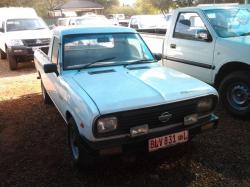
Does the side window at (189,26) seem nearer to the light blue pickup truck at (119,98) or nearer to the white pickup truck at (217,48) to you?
the white pickup truck at (217,48)

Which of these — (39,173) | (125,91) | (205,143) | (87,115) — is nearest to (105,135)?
(87,115)

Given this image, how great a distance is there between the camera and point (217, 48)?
5324mm

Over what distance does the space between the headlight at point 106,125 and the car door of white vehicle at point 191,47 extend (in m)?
2.95

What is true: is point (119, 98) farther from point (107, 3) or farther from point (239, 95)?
point (107, 3)

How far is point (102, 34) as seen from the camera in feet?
15.7

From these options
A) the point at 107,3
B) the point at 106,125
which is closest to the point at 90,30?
the point at 106,125

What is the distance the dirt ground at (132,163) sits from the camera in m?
3.59

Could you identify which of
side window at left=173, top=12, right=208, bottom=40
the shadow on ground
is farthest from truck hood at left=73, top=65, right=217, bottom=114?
side window at left=173, top=12, right=208, bottom=40

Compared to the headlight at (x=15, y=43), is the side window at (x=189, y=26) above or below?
above

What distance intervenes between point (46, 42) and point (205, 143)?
8152 mm

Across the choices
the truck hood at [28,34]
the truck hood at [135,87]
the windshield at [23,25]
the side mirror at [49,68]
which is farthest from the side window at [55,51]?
the windshield at [23,25]

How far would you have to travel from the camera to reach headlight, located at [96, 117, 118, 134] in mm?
3170

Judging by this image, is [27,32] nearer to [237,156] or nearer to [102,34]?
[102,34]

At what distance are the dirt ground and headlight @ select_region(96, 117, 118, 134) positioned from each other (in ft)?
2.39
